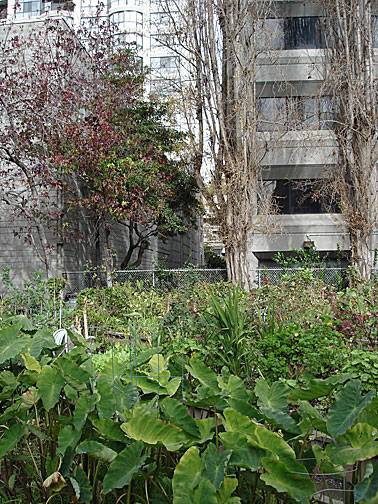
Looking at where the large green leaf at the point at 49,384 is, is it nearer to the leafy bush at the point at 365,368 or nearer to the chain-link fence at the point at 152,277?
the leafy bush at the point at 365,368

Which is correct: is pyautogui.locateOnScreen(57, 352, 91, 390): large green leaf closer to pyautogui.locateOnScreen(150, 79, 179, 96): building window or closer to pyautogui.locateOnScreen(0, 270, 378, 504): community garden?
pyautogui.locateOnScreen(0, 270, 378, 504): community garden

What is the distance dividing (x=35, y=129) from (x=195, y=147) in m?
4.51

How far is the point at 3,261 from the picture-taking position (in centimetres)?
1628

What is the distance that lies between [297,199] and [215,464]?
17634mm

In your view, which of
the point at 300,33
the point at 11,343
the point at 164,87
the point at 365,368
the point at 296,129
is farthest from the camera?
the point at 300,33

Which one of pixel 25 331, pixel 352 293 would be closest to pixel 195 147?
pixel 352 293

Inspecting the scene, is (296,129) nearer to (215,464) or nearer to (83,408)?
(83,408)

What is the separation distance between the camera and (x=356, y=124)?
55.0ft

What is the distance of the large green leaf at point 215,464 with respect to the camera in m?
1.90

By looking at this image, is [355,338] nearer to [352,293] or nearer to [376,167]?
[352,293]

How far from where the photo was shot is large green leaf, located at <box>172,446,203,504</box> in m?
1.89

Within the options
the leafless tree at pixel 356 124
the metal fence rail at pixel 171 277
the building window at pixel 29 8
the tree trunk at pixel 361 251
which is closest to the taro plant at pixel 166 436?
the metal fence rail at pixel 171 277

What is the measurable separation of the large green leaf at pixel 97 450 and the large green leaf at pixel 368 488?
887mm

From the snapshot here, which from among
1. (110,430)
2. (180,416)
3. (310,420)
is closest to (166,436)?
(180,416)
